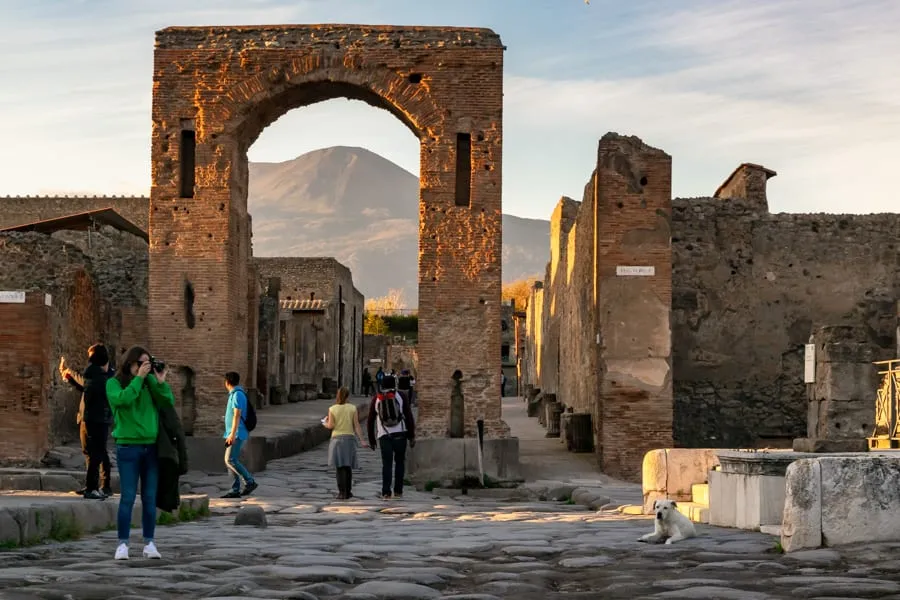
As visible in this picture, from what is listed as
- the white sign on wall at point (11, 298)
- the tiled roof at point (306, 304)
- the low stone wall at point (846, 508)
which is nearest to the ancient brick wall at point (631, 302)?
the white sign on wall at point (11, 298)

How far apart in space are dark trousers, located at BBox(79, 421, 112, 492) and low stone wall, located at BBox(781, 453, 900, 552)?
7.07m

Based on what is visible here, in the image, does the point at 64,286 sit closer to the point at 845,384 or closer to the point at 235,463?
the point at 235,463

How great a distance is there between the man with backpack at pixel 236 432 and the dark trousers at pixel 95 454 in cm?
212

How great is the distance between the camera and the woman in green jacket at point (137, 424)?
8.79 metres

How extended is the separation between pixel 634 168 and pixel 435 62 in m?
3.17

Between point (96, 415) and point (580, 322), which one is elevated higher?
point (580, 322)

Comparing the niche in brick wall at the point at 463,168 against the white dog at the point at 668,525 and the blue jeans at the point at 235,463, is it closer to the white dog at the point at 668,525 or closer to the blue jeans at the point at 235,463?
the blue jeans at the point at 235,463

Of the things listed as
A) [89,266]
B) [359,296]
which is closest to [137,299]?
[89,266]

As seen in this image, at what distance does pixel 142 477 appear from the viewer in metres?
8.98

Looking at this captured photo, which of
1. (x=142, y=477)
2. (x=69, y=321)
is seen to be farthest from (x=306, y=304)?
(x=142, y=477)

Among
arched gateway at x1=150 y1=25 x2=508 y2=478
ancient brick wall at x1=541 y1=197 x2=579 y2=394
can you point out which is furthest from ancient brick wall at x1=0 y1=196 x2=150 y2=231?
arched gateway at x1=150 y1=25 x2=508 y2=478

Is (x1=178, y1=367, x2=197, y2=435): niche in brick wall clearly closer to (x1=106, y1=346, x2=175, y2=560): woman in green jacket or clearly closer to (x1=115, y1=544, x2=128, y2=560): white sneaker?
(x1=106, y1=346, x2=175, y2=560): woman in green jacket

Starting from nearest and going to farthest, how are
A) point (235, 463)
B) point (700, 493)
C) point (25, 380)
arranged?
point (700, 493) < point (235, 463) < point (25, 380)

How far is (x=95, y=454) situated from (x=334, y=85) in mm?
7886
